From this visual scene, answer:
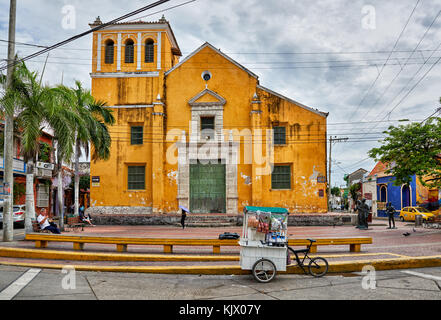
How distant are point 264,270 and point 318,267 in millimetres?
1495

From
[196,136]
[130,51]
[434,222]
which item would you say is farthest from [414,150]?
[130,51]

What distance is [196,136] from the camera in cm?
2555

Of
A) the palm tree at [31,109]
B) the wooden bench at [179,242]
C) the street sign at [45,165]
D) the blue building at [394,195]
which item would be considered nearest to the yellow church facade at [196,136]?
the street sign at [45,165]

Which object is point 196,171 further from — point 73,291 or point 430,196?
point 430,196

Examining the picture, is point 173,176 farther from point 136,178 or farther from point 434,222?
point 434,222

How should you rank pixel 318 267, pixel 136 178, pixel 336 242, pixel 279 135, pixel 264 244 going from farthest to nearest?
pixel 136 178 → pixel 279 135 → pixel 336 242 → pixel 318 267 → pixel 264 244

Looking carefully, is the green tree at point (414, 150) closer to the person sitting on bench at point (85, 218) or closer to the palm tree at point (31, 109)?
the palm tree at point (31, 109)

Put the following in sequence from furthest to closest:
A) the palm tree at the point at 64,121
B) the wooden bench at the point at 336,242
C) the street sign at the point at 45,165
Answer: the street sign at the point at 45,165 < the palm tree at the point at 64,121 < the wooden bench at the point at 336,242

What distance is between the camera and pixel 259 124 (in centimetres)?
2502

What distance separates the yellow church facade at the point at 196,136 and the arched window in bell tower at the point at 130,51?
7cm

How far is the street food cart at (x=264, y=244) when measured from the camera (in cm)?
838

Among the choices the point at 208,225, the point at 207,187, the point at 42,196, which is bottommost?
the point at 208,225

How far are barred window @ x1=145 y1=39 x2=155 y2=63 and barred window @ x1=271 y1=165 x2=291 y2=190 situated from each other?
1107cm

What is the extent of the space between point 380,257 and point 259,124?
15185 mm
